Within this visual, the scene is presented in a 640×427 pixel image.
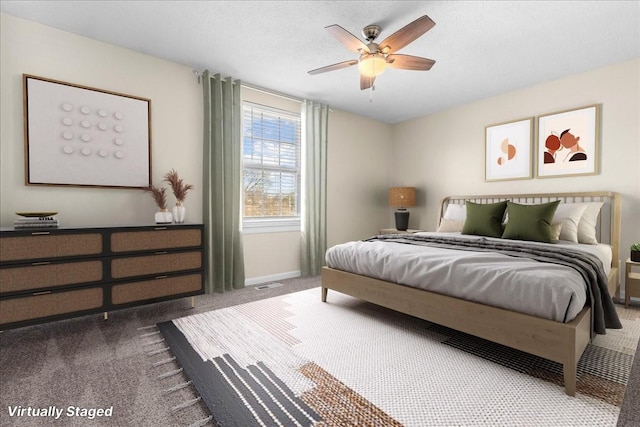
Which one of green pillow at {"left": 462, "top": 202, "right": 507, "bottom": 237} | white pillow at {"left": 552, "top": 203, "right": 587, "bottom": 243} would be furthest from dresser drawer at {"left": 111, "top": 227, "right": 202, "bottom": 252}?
white pillow at {"left": 552, "top": 203, "right": 587, "bottom": 243}

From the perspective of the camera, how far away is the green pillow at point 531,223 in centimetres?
297

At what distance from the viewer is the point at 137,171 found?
306 centimetres

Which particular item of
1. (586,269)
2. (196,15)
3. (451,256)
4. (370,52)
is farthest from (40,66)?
(586,269)

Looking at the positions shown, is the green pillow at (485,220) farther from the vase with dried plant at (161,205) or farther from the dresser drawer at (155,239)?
the vase with dried plant at (161,205)

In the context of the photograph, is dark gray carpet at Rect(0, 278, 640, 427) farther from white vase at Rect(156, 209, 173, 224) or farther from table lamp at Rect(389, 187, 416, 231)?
table lamp at Rect(389, 187, 416, 231)

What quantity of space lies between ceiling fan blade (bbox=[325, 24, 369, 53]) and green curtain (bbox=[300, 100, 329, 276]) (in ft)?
6.56

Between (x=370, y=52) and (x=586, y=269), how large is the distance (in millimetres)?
2175

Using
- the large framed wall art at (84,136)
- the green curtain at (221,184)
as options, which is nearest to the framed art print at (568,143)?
the green curtain at (221,184)

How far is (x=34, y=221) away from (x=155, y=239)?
0.83 meters

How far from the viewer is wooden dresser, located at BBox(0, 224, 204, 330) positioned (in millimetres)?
2148

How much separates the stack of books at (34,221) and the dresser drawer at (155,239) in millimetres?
434

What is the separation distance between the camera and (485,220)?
345 centimetres

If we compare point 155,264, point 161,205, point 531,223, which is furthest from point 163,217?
point 531,223

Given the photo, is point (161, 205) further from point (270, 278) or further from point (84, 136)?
point (270, 278)
